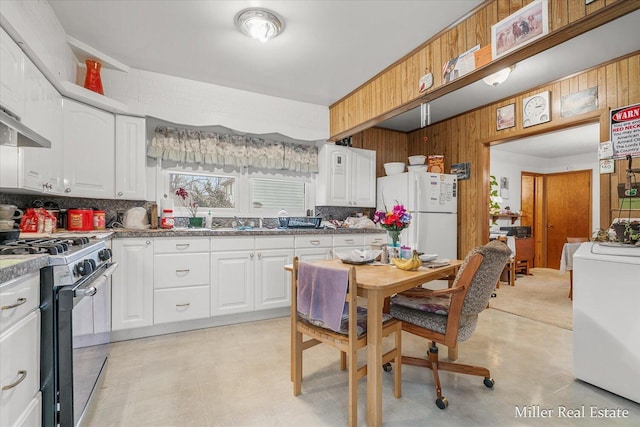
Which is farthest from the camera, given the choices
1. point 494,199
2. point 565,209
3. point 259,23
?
point 565,209

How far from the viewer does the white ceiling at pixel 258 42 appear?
2189 mm

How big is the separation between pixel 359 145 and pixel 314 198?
118 centimetres

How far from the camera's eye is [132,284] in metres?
2.71

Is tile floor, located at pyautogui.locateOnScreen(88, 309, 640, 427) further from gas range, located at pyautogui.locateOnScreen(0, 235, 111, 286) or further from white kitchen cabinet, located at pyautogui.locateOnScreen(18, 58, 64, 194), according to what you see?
white kitchen cabinet, located at pyautogui.locateOnScreen(18, 58, 64, 194)

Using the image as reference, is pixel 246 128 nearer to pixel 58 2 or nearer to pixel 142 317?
pixel 58 2

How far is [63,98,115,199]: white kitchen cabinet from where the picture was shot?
261 centimetres

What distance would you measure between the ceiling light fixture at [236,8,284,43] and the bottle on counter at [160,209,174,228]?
1.88 m

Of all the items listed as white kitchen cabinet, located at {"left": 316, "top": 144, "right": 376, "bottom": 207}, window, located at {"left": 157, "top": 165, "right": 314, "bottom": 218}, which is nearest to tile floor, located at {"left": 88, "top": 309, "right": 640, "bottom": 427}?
window, located at {"left": 157, "top": 165, "right": 314, "bottom": 218}

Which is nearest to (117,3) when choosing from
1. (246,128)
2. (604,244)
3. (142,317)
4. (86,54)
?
(86,54)

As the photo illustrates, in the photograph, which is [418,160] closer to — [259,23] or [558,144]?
[259,23]

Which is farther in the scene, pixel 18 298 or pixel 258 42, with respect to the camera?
pixel 258 42

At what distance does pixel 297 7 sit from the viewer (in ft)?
7.22

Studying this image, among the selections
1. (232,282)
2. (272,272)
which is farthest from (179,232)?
(272,272)

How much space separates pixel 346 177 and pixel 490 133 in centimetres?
197
